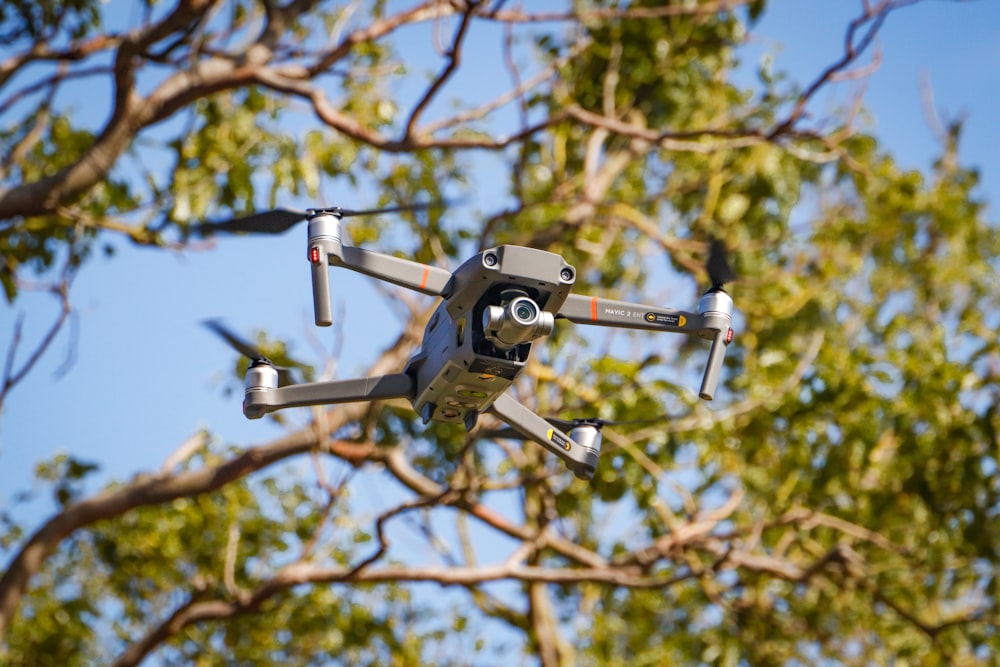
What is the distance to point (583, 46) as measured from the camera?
1048 cm

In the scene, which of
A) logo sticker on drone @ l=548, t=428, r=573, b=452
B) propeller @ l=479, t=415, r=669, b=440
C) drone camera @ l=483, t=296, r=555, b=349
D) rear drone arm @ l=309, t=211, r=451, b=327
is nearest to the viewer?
drone camera @ l=483, t=296, r=555, b=349

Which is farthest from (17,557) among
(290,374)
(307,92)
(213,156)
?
(290,374)

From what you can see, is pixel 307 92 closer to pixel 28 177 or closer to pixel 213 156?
pixel 213 156

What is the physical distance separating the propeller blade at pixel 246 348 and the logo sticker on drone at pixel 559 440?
97 centimetres

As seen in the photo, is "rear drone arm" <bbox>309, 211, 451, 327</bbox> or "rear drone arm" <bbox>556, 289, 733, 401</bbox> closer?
"rear drone arm" <bbox>309, 211, 451, 327</bbox>

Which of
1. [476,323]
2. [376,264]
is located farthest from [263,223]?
[476,323]

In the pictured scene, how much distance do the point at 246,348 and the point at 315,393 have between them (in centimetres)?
37

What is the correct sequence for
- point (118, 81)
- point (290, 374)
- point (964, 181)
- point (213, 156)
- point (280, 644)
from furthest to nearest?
point (964, 181) < point (280, 644) < point (213, 156) < point (118, 81) < point (290, 374)

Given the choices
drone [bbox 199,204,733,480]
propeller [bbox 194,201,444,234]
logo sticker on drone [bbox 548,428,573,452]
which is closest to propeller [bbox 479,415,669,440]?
drone [bbox 199,204,733,480]

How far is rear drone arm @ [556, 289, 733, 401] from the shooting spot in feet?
13.8

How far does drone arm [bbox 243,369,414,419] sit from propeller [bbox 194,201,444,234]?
525 mm

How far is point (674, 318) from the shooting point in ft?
14.3

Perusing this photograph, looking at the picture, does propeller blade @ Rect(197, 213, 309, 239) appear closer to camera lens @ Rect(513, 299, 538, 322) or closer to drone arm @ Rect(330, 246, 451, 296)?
drone arm @ Rect(330, 246, 451, 296)

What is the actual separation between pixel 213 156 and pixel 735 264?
4612mm
